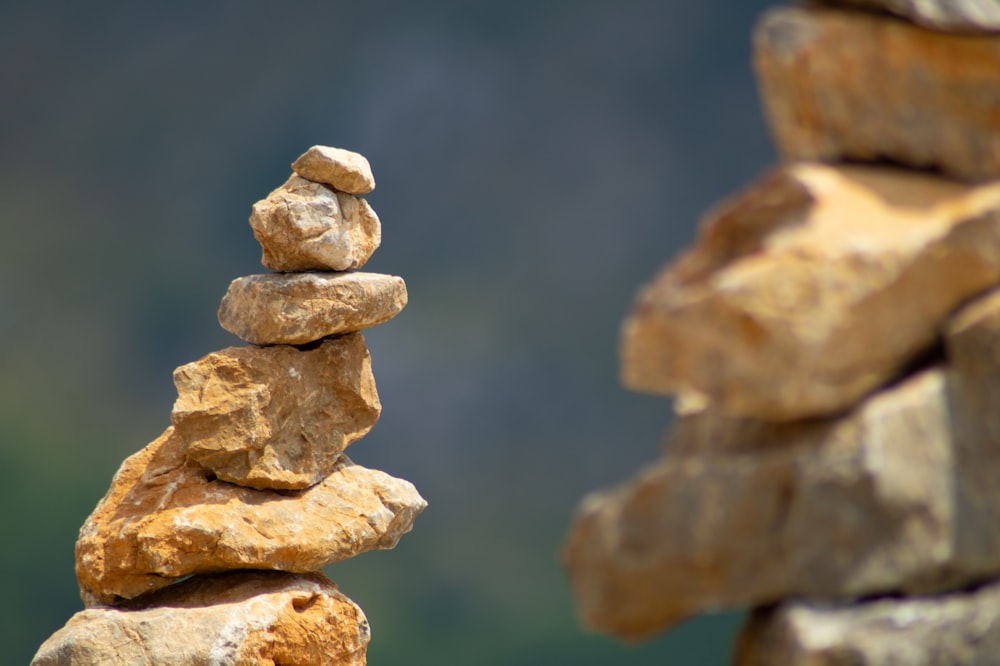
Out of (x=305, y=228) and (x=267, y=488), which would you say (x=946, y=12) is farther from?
(x=267, y=488)

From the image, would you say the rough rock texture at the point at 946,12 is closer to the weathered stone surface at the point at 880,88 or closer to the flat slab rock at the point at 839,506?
the weathered stone surface at the point at 880,88

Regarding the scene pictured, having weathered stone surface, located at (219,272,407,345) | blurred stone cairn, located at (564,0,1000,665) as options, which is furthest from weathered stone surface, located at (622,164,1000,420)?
weathered stone surface, located at (219,272,407,345)

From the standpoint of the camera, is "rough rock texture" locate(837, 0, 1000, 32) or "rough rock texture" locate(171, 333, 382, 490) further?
"rough rock texture" locate(837, 0, 1000, 32)

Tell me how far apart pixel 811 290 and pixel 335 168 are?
228 centimetres

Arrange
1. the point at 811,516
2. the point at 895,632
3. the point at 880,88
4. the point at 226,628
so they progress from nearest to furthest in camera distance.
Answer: the point at 226,628
the point at 895,632
the point at 811,516
the point at 880,88

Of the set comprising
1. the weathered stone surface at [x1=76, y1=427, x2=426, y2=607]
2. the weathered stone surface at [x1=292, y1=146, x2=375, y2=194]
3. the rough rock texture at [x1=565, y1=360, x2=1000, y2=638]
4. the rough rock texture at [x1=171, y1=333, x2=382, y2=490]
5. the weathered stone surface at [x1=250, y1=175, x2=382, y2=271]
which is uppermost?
the weathered stone surface at [x1=292, y1=146, x2=375, y2=194]

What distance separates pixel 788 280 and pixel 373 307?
1.95 m

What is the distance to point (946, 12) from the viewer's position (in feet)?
17.3

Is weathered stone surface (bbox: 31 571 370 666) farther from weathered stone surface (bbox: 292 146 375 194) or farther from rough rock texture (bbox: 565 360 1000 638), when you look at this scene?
weathered stone surface (bbox: 292 146 375 194)

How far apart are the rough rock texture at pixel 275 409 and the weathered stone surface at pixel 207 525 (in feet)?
0.41

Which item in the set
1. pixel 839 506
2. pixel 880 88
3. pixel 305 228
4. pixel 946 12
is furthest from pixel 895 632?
pixel 305 228

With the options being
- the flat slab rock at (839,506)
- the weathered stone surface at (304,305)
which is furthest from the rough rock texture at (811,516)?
the weathered stone surface at (304,305)

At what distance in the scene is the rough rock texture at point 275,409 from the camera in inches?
200

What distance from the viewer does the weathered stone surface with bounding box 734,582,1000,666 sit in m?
4.93
